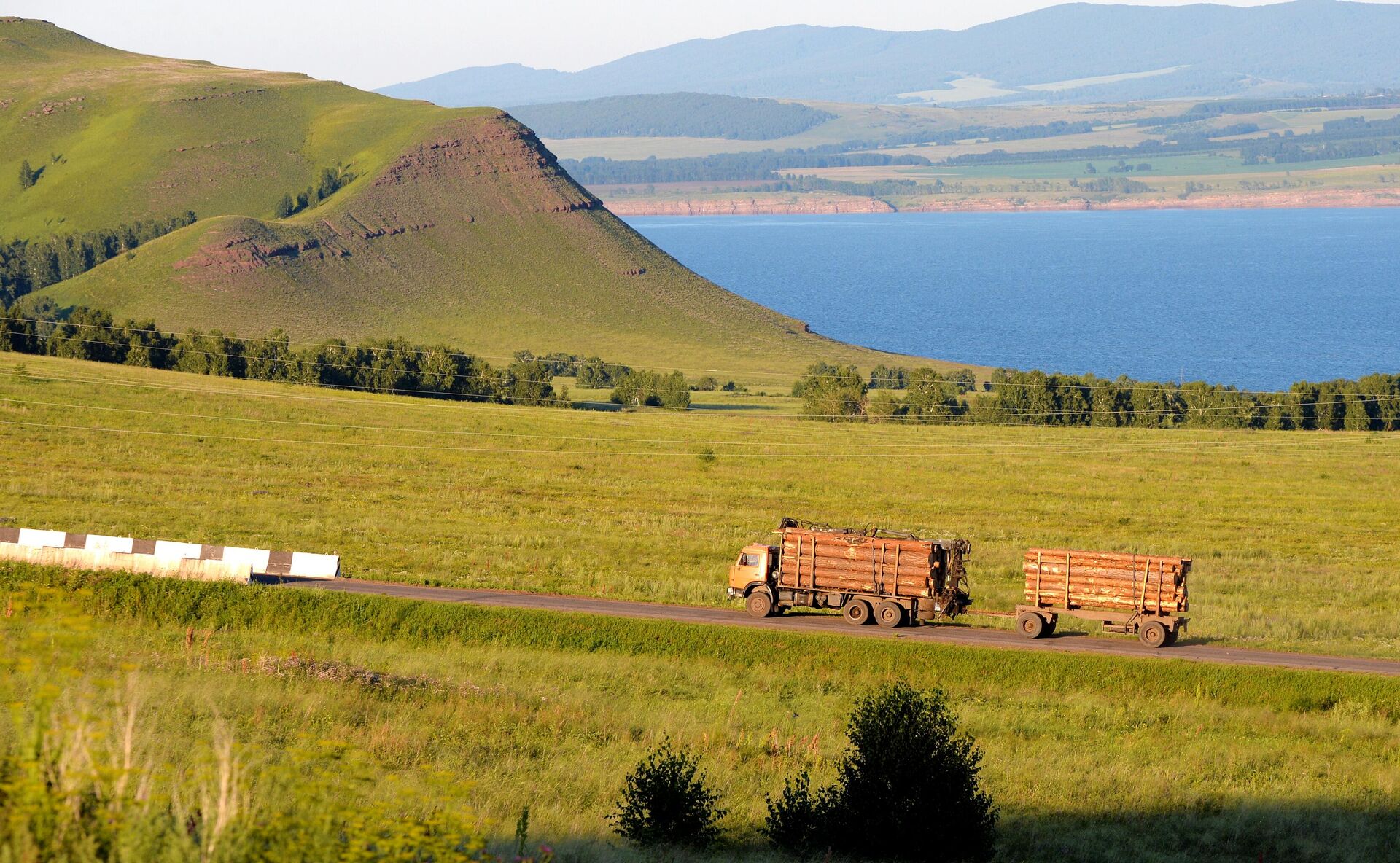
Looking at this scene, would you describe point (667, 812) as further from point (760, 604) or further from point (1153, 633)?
point (1153, 633)

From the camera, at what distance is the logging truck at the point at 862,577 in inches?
1705

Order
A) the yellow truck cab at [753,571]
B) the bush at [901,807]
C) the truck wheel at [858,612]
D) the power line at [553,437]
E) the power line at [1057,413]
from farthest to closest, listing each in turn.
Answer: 1. the power line at [1057,413]
2. the power line at [553,437]
3. the yellow truck cab at [753,571]
4. the truck wheel at [858,612]
5. the bush at [901,807]

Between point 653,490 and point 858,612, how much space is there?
3536 cm

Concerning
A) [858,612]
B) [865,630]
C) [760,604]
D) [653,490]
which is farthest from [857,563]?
[653,490]

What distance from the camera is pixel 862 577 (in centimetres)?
4403

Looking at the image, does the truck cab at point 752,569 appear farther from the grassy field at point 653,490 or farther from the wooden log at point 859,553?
the grassy field at point 653,490

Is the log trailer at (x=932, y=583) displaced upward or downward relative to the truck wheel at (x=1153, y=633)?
upward

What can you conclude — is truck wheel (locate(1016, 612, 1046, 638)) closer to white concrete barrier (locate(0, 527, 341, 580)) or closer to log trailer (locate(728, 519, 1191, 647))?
log trailer (locate(728, 519, 1191, 647))

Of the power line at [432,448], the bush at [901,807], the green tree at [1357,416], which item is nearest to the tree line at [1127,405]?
the green tree at [1357,416]

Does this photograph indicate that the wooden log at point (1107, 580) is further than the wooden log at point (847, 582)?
No

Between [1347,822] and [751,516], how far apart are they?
1729 inches

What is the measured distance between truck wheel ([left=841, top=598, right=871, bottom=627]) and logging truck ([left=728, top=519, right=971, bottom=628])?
23 mm

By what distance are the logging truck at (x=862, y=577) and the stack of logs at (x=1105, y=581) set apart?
7.94ft

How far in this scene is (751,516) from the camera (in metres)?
71.1
